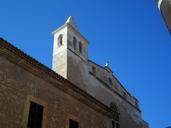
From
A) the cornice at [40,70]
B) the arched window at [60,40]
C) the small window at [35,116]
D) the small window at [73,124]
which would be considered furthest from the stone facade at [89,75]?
the small window at [35,116]

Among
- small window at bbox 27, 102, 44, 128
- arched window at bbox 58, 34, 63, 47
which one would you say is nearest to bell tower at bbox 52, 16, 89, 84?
arched window at bbox 58, 34, 63, 47

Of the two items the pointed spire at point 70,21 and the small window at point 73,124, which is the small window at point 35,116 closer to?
the small window at point 73,124

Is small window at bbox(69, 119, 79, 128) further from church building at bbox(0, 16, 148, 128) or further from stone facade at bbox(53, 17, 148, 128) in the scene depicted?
stone facade at bbox(53, 17, 148, 128)

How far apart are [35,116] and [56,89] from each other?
1853 mm

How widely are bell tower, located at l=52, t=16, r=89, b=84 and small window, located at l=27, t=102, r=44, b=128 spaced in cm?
546

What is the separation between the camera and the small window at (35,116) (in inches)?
371

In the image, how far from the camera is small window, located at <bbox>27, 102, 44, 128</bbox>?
943 cm

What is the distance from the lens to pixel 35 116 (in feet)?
32.0

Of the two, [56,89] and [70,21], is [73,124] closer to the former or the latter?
[56,89]

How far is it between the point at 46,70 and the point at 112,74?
37.1 feet

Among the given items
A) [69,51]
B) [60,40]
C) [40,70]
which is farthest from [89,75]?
[40,70]

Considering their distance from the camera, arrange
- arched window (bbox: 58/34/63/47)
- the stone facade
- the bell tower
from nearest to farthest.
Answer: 1. the bell tower
2. the stone facade
3. arched window (bbox: 58/34/63/47)

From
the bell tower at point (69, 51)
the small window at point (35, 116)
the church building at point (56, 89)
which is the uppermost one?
the bell tower at point (69, 51)

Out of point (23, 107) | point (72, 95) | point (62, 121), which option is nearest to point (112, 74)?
point (72, 95)
